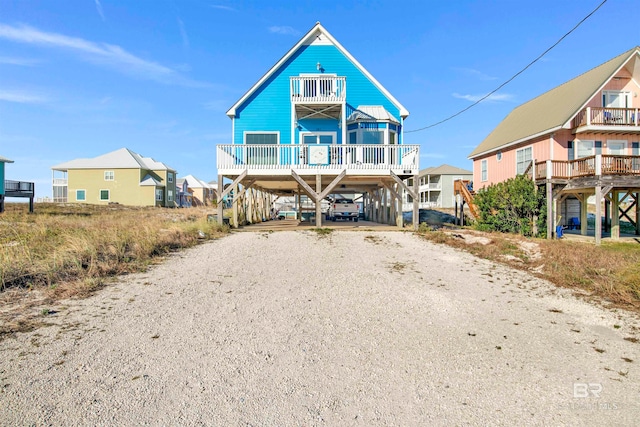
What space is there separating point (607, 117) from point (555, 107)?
3.06 m

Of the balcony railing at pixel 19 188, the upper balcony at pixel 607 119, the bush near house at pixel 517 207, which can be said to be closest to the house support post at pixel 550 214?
the bush near house at pixel 517 207

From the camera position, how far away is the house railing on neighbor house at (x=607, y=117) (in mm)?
20000

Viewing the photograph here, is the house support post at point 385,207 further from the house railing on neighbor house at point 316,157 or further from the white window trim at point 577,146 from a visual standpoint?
the white window trim at point 577,146

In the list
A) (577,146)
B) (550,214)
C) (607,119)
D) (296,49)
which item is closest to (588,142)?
(577,146)

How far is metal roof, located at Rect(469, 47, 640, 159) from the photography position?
20281mm

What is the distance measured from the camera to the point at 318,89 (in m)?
19.8

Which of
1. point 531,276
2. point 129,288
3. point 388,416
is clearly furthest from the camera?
point 531,276

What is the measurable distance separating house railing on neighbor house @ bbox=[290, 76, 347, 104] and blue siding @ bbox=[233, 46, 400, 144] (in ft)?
6.54

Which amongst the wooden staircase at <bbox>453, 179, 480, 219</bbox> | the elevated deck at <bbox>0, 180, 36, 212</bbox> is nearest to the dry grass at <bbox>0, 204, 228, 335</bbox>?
the wooden staircase at <bbox>453, 179, 480, 219</bbox>

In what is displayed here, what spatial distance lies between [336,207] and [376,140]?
7.31 m

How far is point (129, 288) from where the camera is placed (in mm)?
7355

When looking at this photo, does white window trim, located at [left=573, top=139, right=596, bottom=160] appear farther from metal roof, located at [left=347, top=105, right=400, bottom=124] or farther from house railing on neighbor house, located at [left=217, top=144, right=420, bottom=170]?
metal roof, located at [left=347, top=105, right=400, bottom=124]

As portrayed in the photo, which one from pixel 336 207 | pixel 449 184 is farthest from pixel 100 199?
pixel 449 184

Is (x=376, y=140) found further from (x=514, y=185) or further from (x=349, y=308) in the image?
(x=349, y=308)
